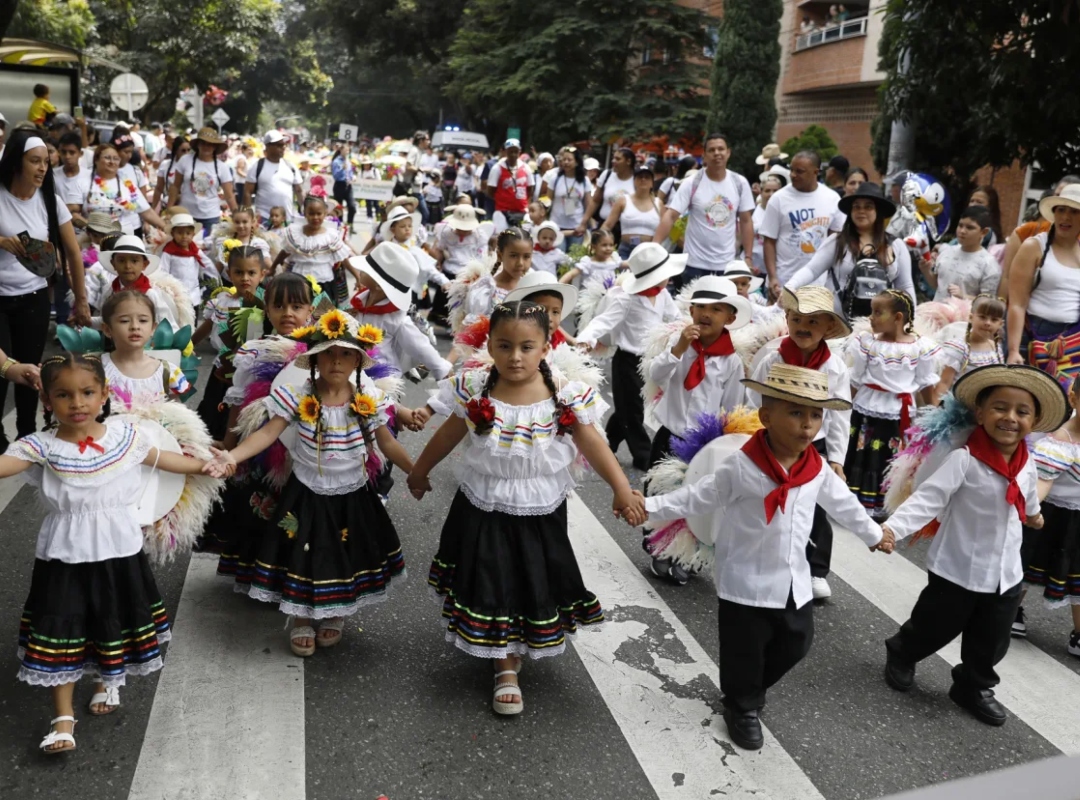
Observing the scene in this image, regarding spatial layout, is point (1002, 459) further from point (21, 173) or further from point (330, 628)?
point (21, 173)

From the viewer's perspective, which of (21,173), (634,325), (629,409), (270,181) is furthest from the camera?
(270,181)

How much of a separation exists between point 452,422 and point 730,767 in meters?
1.78

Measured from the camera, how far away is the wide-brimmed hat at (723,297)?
20.2 ft

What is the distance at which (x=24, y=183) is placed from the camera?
6398 mm

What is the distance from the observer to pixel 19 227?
649 cm

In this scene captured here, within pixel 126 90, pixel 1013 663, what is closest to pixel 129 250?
pixel 1013 663

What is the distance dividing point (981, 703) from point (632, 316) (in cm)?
392

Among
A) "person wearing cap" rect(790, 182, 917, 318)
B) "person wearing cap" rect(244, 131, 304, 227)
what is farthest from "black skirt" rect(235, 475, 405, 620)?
"person wearing cap" rect(244, 131, 304, 227)

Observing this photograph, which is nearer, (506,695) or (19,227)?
(506,695)

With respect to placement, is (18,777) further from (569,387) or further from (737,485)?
(737,485)

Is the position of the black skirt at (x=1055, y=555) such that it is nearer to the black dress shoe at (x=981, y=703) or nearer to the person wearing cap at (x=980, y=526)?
the person wearing cap at (x=980, y=526)

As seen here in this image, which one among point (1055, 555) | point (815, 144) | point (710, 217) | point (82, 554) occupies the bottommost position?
point (1055, 555)

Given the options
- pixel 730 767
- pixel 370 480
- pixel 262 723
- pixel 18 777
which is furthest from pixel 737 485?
pixel 18 777

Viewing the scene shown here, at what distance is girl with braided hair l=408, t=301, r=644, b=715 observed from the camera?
4375 millimetres
